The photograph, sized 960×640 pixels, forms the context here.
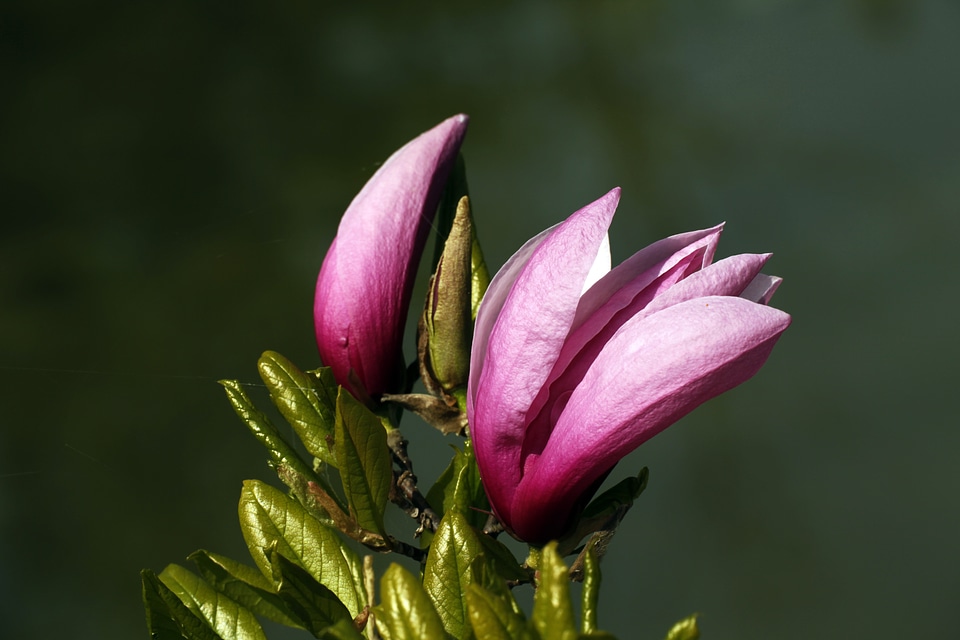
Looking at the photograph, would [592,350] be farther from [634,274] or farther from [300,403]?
[300,403]

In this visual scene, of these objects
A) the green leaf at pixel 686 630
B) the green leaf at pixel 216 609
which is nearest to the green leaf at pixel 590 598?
the green leaf at pixel 686 630

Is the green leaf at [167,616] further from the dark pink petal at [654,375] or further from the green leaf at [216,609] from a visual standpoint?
the dark pink petal at [654,375]

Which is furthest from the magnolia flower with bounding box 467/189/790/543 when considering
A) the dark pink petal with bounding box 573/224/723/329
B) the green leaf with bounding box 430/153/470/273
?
the green leaf with bounding box 430/153/470/273

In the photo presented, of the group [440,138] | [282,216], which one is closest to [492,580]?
[440,138]

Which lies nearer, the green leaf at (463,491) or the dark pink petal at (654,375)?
the dark pink petal at (654,375)

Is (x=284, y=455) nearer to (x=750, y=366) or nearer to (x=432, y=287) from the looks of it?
(x=432, y=287)
